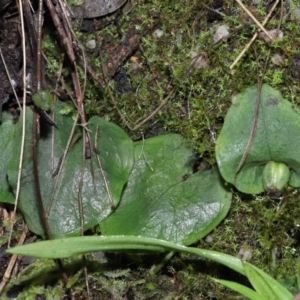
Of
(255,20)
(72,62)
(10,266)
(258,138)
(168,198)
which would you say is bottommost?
(10,266)

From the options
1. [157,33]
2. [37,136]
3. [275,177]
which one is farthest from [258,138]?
[37,136]

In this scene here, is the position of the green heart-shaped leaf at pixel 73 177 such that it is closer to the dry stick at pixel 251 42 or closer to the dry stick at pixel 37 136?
the dry stick at pixel 37 136

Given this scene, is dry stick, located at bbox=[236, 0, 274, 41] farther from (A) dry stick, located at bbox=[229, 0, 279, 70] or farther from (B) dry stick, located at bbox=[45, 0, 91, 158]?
(B) dry stick, located at bbox=[45, 0, 91, 158]

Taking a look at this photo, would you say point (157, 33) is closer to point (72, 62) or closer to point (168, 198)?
point (72, 62)

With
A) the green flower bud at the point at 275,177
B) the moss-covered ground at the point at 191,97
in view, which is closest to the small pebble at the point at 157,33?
the moss-covered ground at the point at 191,97

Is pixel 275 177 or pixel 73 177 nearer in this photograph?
pixel 275 177

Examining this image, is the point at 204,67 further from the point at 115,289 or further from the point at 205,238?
the point at 115,289
